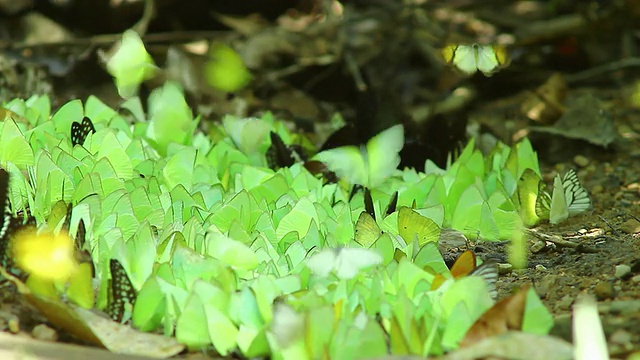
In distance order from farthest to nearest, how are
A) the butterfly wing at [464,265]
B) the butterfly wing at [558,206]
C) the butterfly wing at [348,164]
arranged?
the butterfly wing at [348,164] < the butterfly wing at [558,206] < the butterfly wing at [464,265]

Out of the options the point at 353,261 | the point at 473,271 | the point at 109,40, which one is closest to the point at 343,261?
the point at 353,261

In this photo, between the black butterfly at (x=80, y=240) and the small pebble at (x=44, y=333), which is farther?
the black butterfly at (x=80, y=240)

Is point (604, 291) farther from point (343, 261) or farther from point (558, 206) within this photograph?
point (558, 206)

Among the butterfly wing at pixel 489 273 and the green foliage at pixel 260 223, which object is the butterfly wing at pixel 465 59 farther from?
the butterfly wing at pixel 489 273

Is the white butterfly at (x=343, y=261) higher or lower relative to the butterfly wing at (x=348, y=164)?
higher

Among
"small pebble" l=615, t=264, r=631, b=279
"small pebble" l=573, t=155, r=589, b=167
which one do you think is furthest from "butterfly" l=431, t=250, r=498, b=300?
"small pebble" l=573, t=155, r=589, b=167

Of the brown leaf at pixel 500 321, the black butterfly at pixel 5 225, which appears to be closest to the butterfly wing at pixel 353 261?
the brown leaf at pixel 500 321
